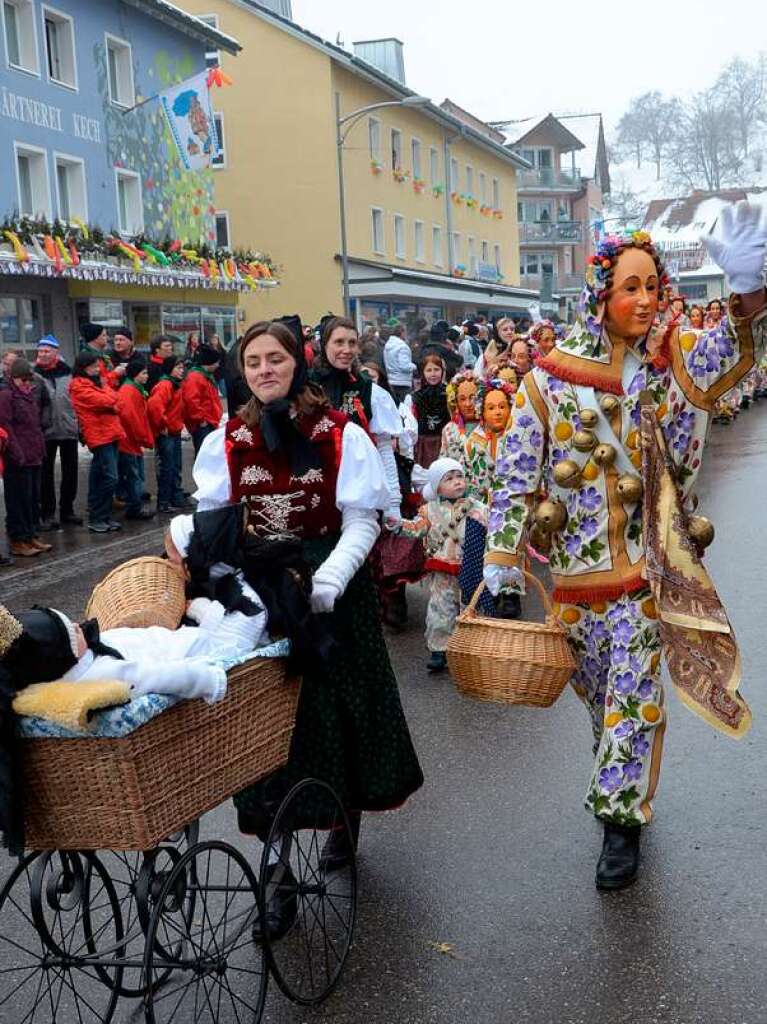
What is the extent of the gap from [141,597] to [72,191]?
21832mm

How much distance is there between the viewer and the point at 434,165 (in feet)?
143

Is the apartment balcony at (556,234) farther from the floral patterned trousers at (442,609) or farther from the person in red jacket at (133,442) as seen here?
the floral patterned trousers at (442,609)

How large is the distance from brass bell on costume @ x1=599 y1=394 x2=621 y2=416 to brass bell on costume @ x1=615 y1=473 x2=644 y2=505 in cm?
22

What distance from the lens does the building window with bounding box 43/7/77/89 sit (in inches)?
910

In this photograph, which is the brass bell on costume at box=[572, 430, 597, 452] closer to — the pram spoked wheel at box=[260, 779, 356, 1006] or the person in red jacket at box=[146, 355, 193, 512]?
the pram spoked wheel at box=[260, 779, 356, 1006]

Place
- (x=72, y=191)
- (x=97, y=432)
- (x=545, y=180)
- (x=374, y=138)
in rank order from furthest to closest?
(x=545, y=180)
(x=374, y=138)
(x=72, y=191)
(x=97, y=432)

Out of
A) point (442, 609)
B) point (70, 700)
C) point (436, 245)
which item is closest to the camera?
point (70, 700)

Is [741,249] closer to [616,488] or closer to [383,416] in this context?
[616,488]

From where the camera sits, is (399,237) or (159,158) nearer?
(159,158)

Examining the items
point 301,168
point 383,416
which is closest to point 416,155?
point 301,168

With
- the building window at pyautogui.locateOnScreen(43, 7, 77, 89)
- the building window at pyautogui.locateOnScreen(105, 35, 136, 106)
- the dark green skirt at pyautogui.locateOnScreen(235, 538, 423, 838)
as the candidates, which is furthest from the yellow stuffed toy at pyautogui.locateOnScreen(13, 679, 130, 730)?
the building window at pyautogui.locateOnScreen(105, 35, 136, 106)

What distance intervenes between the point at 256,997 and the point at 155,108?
24.4 m

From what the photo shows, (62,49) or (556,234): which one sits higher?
(62,49)

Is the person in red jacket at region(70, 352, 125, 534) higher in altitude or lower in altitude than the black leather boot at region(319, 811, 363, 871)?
higher
